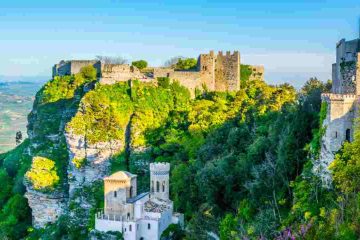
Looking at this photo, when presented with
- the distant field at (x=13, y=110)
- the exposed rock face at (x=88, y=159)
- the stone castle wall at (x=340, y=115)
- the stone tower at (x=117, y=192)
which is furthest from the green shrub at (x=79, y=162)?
the distant field at (x=13, y=110)

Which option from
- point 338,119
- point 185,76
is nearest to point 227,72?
point 185,76

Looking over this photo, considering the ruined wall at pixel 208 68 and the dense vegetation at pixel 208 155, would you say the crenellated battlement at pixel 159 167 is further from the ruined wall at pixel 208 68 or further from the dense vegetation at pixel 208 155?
the ruined wall at pixel 208 68

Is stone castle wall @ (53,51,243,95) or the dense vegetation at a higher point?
stone castle wall @ (53,51,243,95)

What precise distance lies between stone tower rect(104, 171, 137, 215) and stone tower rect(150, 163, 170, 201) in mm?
1714

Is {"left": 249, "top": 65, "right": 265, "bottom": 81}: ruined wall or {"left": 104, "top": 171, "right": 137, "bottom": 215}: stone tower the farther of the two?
{"left": 249, "top": 65, "right": 265, "bottom": 81}: ruined wall

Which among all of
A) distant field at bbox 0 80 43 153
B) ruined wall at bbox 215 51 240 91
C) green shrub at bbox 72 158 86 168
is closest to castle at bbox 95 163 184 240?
green shrub at bbox 72 158 86 168

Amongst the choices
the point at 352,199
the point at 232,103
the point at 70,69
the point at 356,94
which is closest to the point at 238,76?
the point at 232,103

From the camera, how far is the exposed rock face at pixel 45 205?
55.5 meters

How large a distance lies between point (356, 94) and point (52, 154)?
34.3 meters

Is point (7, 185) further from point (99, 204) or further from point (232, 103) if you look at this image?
point (232, 103)

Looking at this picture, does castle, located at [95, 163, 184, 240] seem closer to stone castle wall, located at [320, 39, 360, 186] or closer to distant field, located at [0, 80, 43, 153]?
stone castle wall, located at [320, 39, 360, 186]

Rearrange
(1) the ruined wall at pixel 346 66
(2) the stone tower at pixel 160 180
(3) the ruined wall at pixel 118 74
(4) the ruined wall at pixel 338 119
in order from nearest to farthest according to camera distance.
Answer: (4) the ruined wall at pixel 338 119, (1) the ruined wall at pixel 346 66, (2) the stone tower at pixel 160 180, (3) the ruined wall at pixel 118 74

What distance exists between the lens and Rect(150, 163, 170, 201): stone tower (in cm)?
Answer: 4503

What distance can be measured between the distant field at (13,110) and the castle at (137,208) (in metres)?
81.3
